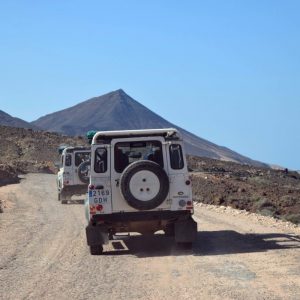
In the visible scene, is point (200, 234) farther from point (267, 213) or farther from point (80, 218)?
point (267, 213)

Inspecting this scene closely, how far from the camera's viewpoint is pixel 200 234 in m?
15.8

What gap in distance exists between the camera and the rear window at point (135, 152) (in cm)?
1302

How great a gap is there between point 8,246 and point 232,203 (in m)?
15.3

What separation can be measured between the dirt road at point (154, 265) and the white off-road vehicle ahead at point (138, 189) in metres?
0.55

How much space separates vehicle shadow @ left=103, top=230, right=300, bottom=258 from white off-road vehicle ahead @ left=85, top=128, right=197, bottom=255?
0.43m

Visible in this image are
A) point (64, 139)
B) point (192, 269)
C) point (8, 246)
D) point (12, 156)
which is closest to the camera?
point (192, 269)

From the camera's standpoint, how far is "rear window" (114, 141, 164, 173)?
1302cm

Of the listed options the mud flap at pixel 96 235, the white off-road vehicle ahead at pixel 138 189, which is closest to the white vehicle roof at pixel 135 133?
the white off-road vehicle ahead at pixel 138 189

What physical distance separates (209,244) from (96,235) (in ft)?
8.51

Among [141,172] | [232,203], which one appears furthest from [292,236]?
[232,203]

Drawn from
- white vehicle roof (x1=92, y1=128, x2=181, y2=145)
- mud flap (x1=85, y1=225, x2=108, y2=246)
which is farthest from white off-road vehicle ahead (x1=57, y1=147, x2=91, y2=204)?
mud flap (x1=85, y1=225, x2=108, y2=246)

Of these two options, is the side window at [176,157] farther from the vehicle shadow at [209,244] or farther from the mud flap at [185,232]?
the vehicle shadow at [209,244]

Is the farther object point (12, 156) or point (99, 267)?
point (12, 156)

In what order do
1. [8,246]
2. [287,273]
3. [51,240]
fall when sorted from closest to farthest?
1. [287,273]
2. [8,246]
3. [51,240]
